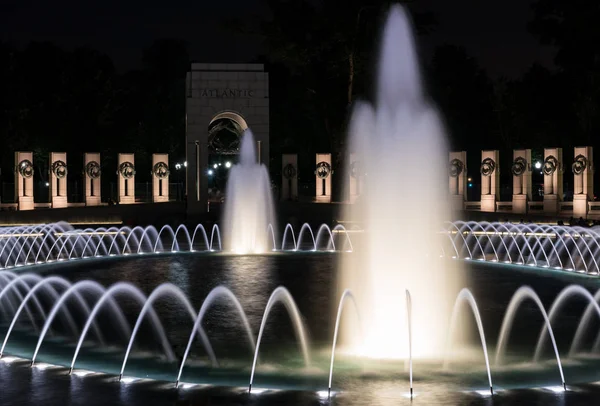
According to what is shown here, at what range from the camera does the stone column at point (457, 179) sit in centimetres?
4200

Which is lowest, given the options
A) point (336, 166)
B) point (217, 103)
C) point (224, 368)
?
point (224, 368)

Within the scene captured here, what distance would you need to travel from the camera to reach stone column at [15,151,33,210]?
4097 centimetres

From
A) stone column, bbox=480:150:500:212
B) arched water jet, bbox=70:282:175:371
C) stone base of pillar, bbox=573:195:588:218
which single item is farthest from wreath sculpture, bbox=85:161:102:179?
arched water jet, bbox=70:282:175:371

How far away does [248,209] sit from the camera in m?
29.8

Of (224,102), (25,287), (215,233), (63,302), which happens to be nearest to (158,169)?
(224,102)

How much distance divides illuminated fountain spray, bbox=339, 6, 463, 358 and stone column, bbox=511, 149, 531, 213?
2398 centimetres

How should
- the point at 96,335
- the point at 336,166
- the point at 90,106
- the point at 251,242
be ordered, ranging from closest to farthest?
the point at 96,335
the point at 251,242
the point at 336,166
the point at 90,106

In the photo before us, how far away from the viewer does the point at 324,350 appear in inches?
468

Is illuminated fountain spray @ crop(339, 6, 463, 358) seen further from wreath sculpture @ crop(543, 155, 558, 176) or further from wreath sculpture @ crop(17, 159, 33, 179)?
wreath sculpture @ crop(17, 159, 33, 179)

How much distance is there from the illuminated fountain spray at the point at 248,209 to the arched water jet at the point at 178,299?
386 inches

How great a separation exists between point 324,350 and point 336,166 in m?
36.1

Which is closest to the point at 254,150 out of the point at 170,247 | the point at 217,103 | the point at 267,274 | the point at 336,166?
the point at 217,103

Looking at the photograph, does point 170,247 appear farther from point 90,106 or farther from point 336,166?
point 90,106

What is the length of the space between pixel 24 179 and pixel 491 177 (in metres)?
23.4
